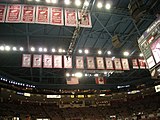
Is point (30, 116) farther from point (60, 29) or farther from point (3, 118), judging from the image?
point (60, 29)

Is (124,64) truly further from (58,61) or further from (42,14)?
(42,14)

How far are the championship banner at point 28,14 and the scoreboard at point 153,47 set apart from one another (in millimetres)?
7081

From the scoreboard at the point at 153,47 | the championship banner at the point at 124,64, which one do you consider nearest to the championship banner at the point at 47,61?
the championship banner at the point at 124,64

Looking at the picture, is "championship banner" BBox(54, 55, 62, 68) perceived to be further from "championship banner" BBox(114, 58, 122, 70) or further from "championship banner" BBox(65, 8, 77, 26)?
"championship banner" BBox(114, 58, 122, 70)

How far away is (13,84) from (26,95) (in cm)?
262

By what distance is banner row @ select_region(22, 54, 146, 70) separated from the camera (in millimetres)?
15047

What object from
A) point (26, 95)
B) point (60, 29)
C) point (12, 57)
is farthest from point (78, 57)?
point (26, 95)

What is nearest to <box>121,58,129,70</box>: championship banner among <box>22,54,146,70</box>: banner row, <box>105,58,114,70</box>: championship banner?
<box>22,54,146,70</box>: banner row

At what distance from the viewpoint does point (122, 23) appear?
18.0m

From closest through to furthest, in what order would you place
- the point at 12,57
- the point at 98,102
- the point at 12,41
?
1. the point at 12,41
2. the point at 12,57
3. the point at 98,102

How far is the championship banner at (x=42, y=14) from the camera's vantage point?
1186 centimetres

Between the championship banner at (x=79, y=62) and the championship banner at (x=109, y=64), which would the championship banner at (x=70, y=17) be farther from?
the championship banner at (x=109, y=64)

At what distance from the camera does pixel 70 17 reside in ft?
42.0

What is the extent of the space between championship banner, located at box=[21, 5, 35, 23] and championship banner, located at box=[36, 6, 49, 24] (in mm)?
317
